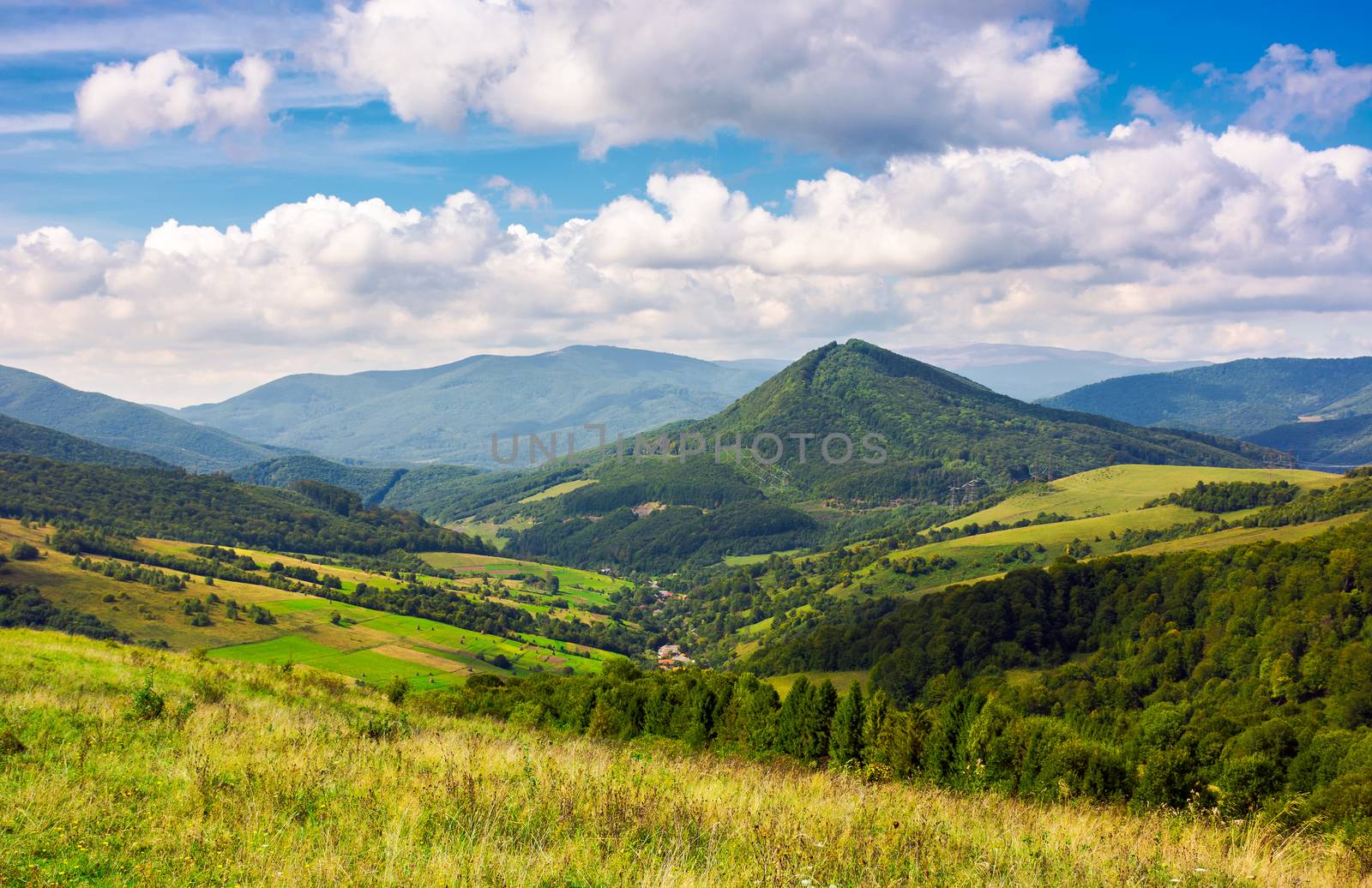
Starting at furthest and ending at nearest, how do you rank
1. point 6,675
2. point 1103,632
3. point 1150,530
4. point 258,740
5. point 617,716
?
point 1150,530, point 1103,632, point 617,716, point 6,675, point 258,740

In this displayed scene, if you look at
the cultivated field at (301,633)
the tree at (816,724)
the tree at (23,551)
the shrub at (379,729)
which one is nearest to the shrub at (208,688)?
the shrub at (379,729)

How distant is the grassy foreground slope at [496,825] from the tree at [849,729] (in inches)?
1149

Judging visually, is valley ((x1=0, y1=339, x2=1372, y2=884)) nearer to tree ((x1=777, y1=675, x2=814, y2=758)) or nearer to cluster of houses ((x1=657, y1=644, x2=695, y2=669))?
tree ((x1=777, y1=675, x2=814, y2=758))

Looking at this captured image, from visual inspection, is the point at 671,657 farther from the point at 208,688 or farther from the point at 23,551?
the point at 208,688

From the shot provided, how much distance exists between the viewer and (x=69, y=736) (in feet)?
40.1

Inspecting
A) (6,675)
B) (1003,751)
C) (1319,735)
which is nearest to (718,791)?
(6,675)

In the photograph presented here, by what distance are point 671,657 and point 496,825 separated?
159 m

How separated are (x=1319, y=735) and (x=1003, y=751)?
2215 cm

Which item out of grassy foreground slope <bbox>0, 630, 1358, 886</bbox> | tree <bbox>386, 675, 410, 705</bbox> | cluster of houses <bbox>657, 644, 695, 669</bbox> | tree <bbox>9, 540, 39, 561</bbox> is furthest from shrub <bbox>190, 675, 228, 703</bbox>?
tree <bbox>9, 540, 39, 561</bbox>

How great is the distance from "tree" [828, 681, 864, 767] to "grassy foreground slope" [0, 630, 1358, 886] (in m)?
29.2

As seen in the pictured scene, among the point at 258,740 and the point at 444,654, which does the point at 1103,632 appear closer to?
the point at 444,654

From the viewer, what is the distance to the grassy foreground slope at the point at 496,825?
7258 millimetres

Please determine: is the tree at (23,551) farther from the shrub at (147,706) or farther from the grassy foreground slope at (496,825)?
the grassy foreground slope at (496,825)

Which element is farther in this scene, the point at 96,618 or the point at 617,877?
the point at 96,618
